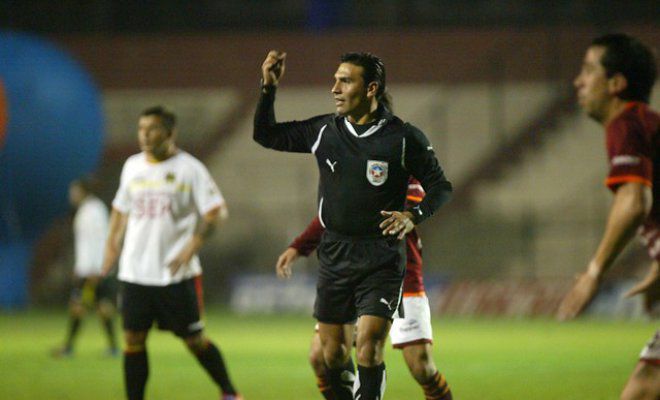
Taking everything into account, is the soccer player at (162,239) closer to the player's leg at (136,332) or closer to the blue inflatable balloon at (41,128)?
the player's leg at (136,332)

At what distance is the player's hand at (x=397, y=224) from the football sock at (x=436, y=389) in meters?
1.35

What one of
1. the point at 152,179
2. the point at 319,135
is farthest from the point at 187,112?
the point at 319,135

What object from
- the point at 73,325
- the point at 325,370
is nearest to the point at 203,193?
the point at 325,370

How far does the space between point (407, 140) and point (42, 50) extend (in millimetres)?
12778

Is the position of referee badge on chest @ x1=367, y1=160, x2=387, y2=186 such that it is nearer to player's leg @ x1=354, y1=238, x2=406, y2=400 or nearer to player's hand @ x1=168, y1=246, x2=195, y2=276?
player's leg @ x1=354, y1=238, x2=406, y2=400

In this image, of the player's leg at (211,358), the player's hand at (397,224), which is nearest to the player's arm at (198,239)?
the player's leg at (211,358)

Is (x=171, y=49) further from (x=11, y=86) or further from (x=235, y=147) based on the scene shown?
(x=11, y=86)

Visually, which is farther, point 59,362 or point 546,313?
point 546,313

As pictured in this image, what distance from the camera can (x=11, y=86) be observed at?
1819 centimetres

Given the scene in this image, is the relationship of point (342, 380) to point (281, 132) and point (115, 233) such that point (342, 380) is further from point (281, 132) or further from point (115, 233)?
point (115, 233)

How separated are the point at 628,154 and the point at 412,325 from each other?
3270 millimetres

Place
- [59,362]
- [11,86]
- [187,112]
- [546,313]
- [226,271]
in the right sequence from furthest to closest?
[187,112] < [226,271] < [546,313] < [11,86] < [59,362]

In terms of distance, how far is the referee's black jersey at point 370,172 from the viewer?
7.40m

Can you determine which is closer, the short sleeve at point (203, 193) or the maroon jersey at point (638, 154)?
the maroon jersey at point (638, 154)
